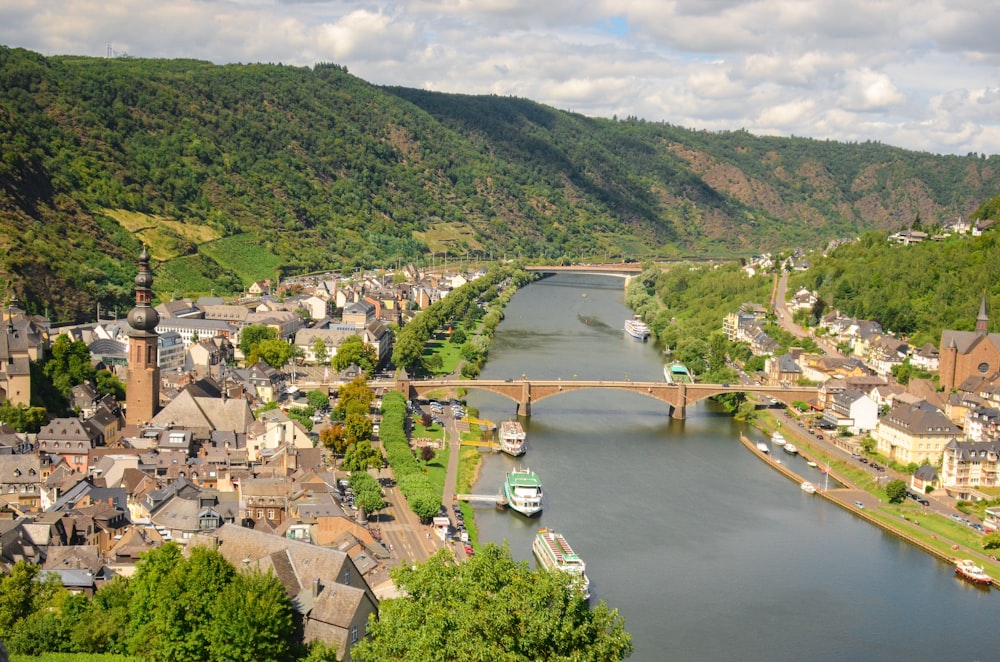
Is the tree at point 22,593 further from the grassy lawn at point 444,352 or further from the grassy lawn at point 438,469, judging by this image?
the grassy lawn at point 444,352

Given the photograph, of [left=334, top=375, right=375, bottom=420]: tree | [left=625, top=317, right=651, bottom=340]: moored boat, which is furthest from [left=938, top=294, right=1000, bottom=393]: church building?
[left=334, top=375, right=375, bottom=420]: tree

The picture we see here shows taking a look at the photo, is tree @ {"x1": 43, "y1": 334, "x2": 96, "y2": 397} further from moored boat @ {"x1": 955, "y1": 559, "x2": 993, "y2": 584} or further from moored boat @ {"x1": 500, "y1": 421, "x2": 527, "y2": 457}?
moored boat @ {"x1": 955, "y1": 559, "x2": 993, "y2": 584}

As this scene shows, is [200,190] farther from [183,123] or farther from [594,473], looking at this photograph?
[594,473]

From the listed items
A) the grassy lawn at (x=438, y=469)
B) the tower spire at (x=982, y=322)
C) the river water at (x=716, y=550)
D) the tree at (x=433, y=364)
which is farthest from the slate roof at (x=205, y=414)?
the tower spire at (x=982, y=322)

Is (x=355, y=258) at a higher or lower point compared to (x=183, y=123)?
lower

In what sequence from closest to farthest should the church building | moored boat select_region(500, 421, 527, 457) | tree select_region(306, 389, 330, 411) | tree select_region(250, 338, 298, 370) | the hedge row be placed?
the hedge row < moored boat select_region(500, 421, 527, 457) < tree select_region(306, 389, 330, 411) < the church building < tree select_region(250, 338, 298, 370)

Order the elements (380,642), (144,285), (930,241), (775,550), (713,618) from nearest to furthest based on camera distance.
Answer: (380,642) → (713,618) → (775,550) → (144,285) → (930,241)

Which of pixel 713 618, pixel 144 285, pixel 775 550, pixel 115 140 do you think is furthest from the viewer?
pixel 115 140

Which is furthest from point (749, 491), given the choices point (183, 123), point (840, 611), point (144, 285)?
point (183, 123)

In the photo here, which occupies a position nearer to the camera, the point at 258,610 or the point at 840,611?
the point at 258,610
